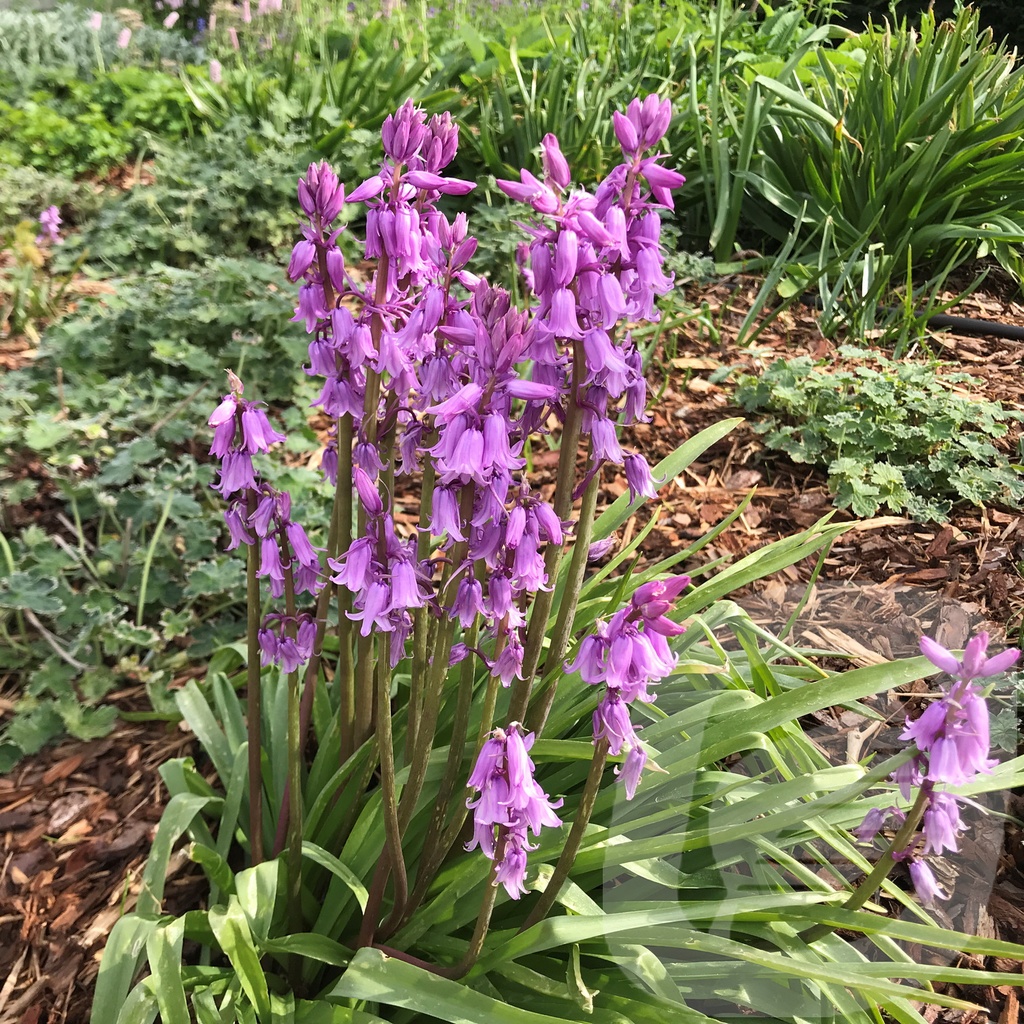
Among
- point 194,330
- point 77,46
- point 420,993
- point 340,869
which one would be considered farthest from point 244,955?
point 77,46

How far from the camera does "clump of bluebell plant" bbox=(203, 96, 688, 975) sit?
1.25 meters

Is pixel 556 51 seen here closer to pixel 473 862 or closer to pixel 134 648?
pixel 134 648

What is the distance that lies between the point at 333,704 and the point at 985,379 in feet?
10.5

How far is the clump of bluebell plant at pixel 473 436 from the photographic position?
1.25 meters

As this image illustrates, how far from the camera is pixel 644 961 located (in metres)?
1.60

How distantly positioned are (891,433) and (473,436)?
8.50 ft

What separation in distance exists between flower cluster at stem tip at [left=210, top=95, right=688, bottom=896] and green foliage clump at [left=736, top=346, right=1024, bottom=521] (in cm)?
197

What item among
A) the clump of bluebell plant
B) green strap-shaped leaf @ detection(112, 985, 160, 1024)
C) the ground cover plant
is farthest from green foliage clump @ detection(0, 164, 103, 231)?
green strap-shaped leaf @ detection(112, 985, 160, 1024)

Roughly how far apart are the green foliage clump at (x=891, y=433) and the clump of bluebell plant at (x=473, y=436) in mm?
1929

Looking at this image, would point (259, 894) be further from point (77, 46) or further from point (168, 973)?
point (77, 46)

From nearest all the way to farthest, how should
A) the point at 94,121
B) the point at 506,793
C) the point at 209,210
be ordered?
the point at 506,793, the point at 209,210, the point at 94,121

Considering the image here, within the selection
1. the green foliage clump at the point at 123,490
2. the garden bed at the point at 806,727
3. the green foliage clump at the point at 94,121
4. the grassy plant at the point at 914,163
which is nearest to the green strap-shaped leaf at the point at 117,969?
the garden bed at the point at 806,727

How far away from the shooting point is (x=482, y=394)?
125 centimetres

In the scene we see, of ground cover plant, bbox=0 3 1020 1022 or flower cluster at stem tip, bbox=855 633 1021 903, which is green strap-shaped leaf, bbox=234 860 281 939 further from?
flower cluster at stem tip, bbox=855 633 1021 903
